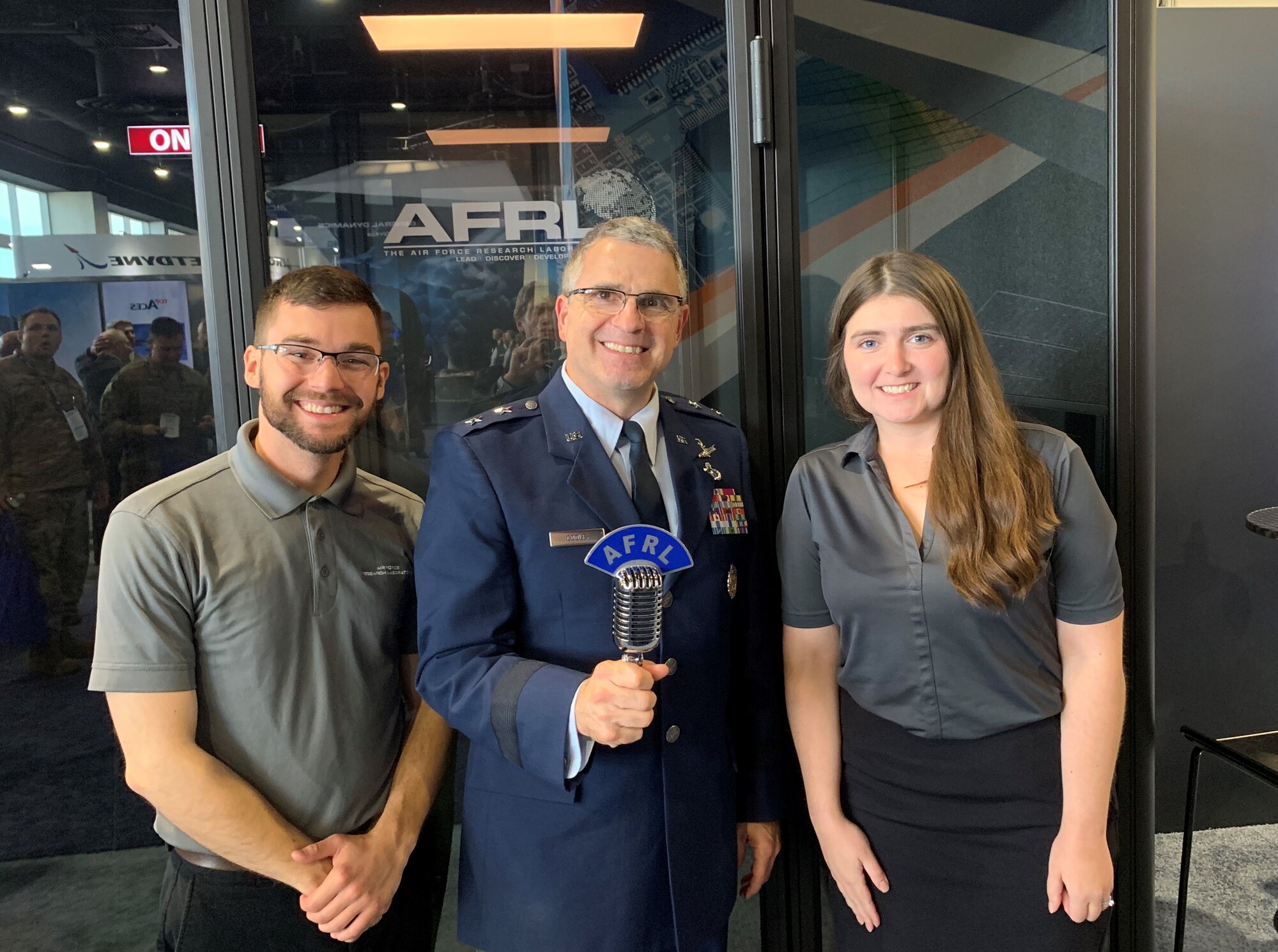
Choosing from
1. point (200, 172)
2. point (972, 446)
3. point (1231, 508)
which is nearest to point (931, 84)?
point (972, 446)

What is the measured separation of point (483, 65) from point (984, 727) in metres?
1.62

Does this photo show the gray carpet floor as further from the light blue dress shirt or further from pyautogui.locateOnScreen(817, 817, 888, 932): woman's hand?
the light blue dress shirt

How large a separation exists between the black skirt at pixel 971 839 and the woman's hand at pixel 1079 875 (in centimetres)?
2

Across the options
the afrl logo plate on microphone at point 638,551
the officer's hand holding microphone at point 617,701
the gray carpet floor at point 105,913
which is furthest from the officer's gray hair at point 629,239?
the gray carpet floor at point 105,913

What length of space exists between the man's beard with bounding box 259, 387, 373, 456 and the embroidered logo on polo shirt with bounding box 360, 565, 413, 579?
0.21 meters

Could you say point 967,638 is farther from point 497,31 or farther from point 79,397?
point 79,397

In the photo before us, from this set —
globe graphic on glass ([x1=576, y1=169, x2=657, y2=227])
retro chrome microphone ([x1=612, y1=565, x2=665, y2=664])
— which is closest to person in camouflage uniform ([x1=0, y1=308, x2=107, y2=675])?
globe graphic on glass ([x1=576, y1=169, x2=657, y2=227])

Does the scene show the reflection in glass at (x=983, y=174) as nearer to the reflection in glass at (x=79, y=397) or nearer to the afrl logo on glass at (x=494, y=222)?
the afrl logo on glass at (x=494, y=222)

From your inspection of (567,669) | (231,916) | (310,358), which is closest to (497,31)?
(310,358)

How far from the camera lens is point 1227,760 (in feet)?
6.94

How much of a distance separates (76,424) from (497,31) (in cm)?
132

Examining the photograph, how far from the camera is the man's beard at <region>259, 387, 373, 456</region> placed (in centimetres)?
146

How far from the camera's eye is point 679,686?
1.44 meters

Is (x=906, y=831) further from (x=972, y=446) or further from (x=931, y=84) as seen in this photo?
(x=931, y=84)
